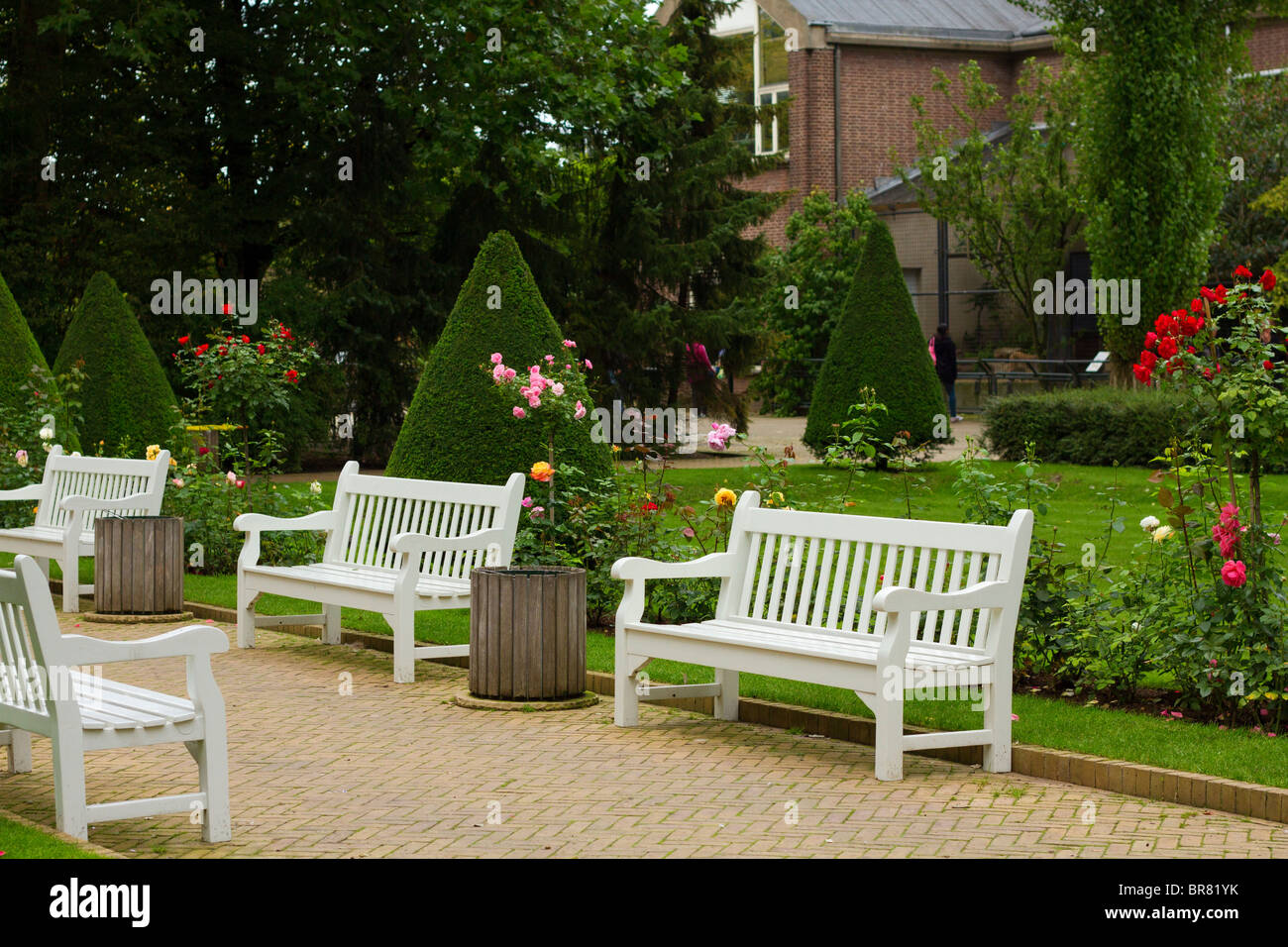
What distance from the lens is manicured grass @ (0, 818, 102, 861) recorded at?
5047 millimetres

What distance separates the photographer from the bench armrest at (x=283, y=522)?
9.98 meters

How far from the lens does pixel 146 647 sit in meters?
5.48

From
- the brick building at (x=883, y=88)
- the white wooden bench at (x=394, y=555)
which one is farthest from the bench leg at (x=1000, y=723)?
the brick building at (x=883, y=88)

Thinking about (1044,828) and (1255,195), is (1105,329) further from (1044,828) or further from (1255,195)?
(1044,828)

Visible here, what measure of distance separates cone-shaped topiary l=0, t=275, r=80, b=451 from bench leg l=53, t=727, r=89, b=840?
33.3ft

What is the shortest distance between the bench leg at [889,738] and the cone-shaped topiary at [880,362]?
546 inches

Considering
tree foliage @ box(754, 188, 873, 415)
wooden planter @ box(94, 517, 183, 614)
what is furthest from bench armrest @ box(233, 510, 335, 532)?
tree foliage @ box(754, 188, 873, 415)

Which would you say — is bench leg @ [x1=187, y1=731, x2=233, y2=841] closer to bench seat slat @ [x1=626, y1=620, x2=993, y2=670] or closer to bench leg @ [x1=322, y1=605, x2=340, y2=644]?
bench seat slat @ [x1=626, y1=620, x2=993, y2=670]

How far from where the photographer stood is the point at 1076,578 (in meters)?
7.95

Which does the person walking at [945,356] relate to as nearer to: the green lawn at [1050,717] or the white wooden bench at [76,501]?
the green lawn at [1050,717]

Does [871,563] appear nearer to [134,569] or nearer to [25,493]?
[134,569]

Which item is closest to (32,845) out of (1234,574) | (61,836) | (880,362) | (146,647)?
(61,836)

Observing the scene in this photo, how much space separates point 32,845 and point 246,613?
481 cm

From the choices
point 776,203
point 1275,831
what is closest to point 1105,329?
point 776,203
